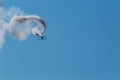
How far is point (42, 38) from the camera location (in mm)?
172000

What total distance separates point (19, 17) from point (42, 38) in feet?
32.7

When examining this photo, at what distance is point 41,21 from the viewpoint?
166 metres

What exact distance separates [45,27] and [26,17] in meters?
7.96

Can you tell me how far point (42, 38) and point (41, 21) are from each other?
25.3 ft

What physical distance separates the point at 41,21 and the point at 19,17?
744 cm

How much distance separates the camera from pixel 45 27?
541 feet

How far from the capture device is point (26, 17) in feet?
554

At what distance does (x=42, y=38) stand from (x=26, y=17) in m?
8.58

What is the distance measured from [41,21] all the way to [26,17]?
5.60 metres

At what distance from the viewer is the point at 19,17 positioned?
16888 centimetres

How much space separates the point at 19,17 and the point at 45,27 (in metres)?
9.61
